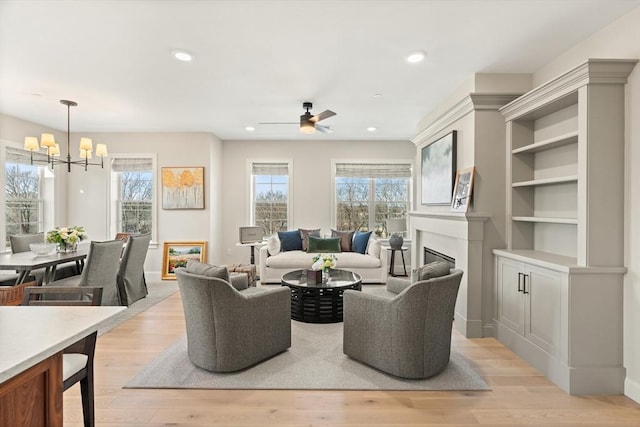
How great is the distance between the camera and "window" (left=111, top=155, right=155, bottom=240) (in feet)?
19.8

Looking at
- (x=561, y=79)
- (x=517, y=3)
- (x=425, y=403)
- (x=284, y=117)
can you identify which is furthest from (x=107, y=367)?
(x=561, y=79)

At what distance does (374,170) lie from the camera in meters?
6.55

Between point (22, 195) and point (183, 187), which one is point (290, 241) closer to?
point (183, 187)

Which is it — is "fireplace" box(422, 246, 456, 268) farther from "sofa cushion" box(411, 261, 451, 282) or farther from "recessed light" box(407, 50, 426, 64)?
"recessed light" box(407, 50, 426, 64)

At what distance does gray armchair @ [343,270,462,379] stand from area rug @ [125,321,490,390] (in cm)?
9

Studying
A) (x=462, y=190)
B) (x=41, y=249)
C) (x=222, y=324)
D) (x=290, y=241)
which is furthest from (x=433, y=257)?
(x=41, y=249)

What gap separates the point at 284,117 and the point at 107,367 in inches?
148

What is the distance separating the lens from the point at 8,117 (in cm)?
478

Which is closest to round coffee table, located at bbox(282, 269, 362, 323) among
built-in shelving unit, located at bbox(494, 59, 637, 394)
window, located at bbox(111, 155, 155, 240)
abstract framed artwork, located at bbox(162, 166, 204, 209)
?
built-in shelving unit, located at bbox(494, 59, 637, 394)

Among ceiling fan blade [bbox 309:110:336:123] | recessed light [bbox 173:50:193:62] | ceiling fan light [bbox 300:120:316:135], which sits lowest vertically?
ceiling fan light [bbox 300:120:316:135]

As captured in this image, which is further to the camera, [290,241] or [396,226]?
[396,226]

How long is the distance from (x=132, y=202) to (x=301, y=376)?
520cm

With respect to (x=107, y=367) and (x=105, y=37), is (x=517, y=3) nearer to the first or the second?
(x=105, y=37)

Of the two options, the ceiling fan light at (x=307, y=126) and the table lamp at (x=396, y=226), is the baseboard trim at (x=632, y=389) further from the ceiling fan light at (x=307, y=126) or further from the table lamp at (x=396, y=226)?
the table lamp at (x=396, y=226)
